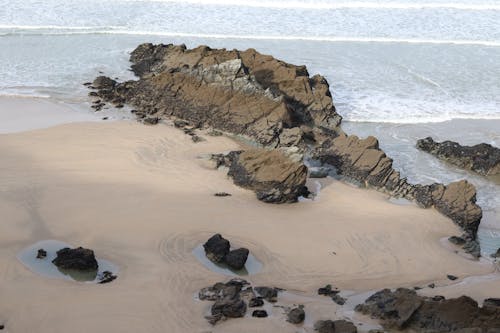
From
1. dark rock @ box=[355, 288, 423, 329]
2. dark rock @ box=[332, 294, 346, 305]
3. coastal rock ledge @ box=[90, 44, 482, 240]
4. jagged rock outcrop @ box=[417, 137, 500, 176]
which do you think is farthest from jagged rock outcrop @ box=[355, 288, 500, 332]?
jagged rock outcrop @ box=[417, 137, 500, 176]

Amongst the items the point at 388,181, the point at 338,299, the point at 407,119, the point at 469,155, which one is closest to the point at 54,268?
the point at 338,299

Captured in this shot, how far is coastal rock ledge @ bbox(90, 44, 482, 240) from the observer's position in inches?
556

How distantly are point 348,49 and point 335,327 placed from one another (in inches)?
658

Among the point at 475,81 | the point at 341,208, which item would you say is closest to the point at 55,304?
the point at 341,208

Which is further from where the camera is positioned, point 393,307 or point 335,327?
point 393,307

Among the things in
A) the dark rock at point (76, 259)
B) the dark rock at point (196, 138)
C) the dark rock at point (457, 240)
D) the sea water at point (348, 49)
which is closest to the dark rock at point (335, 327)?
the dark rock at point (76, 259)

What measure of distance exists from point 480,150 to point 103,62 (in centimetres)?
1067

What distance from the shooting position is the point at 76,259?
9.92 meters

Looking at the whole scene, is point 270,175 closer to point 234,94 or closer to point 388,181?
point 388,181

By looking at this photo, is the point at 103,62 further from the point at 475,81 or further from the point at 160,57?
the point at 475,81

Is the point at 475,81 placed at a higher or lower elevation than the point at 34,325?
higher

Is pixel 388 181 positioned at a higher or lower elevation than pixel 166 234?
higher

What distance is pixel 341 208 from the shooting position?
42.4 feet

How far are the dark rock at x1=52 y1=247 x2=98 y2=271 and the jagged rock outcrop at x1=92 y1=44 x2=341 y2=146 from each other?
646 centimetres
